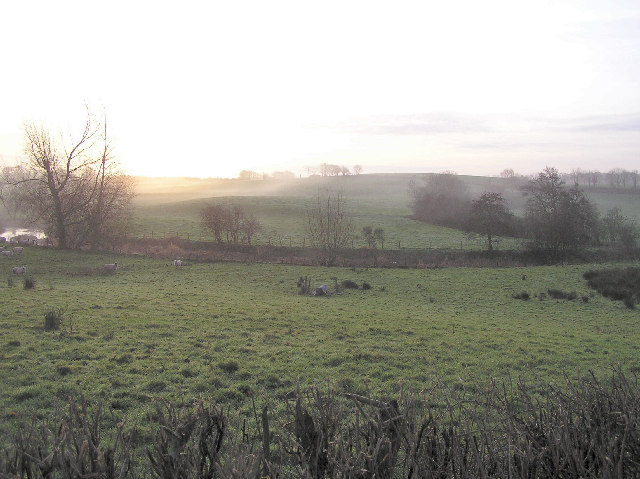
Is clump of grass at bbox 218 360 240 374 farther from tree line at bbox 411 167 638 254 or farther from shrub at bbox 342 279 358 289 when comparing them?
tree line at bbox 411 167 638 254

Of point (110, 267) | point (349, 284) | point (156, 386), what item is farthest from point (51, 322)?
point (349, 284)

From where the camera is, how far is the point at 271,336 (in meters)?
16.4

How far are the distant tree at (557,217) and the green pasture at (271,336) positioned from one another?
17.6 m

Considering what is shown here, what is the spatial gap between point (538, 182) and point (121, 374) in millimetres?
55568

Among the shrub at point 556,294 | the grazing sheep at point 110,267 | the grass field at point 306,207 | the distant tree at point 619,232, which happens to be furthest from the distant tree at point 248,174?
the shrub at point 556,294

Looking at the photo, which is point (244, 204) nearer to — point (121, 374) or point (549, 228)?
point (549, 228)

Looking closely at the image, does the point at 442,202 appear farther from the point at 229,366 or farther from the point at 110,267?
the point at 229,366

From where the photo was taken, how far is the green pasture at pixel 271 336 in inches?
427

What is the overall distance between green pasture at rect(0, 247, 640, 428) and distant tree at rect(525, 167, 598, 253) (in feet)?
57.7

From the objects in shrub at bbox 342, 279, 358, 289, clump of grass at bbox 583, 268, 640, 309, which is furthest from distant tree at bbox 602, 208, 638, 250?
shrub at bbox 342, 279, 358, 289

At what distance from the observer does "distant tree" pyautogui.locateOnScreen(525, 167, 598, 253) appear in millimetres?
49312

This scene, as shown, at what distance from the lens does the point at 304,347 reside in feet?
49.0

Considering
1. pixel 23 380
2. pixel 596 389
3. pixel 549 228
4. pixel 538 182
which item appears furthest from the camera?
pixel 538 182

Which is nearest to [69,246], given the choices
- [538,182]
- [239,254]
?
[239,254]
